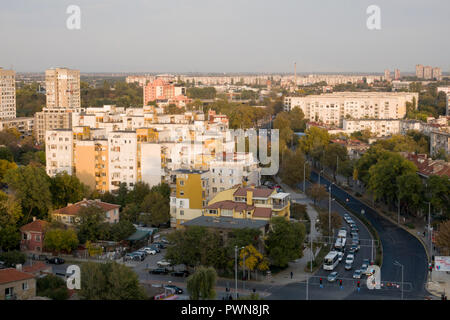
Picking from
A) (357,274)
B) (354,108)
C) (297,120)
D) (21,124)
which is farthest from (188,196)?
(354,108)

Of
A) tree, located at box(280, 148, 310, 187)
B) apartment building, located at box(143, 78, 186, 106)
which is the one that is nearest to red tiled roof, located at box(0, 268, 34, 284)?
tree, located at box(280, 148, 310, 187)

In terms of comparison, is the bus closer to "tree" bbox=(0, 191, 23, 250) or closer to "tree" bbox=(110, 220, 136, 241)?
"tree" bbox=(110, 220, 136, 241)

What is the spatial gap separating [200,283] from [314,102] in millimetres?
32099

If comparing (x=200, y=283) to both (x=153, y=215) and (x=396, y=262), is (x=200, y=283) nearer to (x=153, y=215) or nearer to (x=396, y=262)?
(x=396, y=262)

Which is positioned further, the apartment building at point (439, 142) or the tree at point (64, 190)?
the apartment building at point (439, 142)

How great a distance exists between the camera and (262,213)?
12.3 metres

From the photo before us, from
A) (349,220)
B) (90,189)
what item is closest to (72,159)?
(90,189)

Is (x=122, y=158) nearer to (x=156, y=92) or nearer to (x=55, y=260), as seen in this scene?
(x=55, y=260)

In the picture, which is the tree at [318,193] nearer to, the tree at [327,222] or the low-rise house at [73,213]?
the tree at [327,222]

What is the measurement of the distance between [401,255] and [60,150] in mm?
10932

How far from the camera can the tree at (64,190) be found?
15.2 metres

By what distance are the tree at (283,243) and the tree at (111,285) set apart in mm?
3460

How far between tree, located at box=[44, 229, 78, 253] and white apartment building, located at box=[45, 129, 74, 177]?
5986 millimetres

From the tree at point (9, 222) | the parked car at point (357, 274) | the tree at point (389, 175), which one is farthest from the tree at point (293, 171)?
the tree at point (9, 222)
